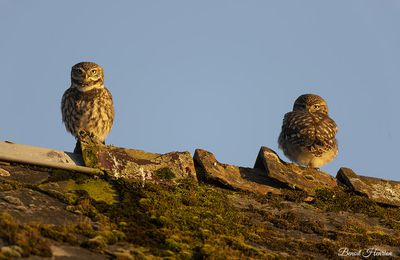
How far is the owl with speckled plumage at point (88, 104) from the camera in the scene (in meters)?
14.9

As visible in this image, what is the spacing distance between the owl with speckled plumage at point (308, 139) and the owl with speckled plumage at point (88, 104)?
354 centimetres

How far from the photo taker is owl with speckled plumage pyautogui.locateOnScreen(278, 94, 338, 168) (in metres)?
14.6

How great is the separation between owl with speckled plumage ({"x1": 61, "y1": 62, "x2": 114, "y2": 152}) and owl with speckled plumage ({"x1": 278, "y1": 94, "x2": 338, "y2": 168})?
354 centimetres

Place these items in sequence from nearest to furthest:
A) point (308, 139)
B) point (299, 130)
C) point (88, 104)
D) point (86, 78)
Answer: point (308, 139) → point (299, 130) → point (88, 104) → point (86, 78)

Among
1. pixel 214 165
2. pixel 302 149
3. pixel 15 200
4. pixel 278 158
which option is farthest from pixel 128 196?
pixel 302 149

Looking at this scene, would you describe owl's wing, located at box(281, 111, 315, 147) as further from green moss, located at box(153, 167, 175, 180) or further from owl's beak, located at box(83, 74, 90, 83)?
green moss, located at box(153, 167, 175, 180)

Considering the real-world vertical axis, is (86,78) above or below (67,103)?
above

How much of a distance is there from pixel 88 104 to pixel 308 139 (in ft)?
14.2

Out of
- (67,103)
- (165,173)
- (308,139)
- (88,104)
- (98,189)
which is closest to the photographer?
(98,189)

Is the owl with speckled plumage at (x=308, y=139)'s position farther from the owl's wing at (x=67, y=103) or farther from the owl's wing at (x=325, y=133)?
the owl's wing at (x=67, y=103)

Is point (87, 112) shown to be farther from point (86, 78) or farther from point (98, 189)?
point (98, 189)

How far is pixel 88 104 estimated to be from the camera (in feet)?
49.1

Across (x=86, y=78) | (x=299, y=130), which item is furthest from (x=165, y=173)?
(x=86, y=78)

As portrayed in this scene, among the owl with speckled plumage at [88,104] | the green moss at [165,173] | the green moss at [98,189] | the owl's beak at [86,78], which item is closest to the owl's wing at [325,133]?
the owl with speckled plumage at [88,104]
